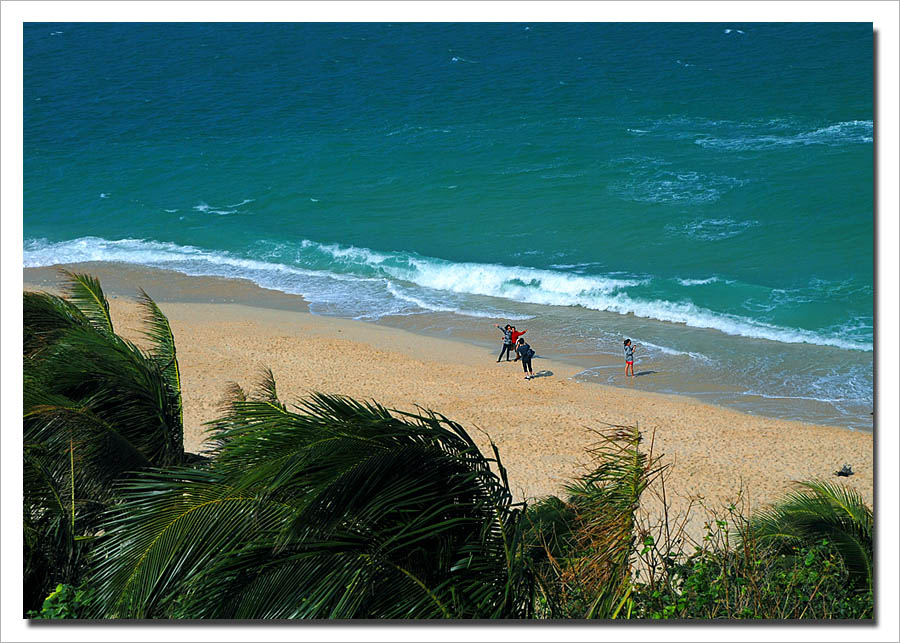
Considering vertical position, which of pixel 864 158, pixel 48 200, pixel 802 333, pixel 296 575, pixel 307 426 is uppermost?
pixel 864 158

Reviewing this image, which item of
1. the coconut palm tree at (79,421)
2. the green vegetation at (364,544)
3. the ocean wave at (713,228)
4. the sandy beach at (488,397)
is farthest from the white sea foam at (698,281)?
the green vegetation at (364,544)

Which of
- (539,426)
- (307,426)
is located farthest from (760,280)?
(307,426)

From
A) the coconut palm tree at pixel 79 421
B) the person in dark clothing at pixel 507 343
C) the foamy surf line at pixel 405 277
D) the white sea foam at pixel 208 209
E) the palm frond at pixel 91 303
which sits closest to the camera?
the coconut palm tree at pixel 79 421

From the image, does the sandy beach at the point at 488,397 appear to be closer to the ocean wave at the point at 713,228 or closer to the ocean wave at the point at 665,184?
the ocean wave at the point at 713,228

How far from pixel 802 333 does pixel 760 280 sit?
321cm

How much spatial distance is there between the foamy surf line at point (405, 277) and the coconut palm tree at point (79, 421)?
49.1ft

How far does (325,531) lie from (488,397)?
1264 cm

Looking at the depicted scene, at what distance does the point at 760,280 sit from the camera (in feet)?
76.4

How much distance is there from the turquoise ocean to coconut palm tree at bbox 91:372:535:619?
12.7m

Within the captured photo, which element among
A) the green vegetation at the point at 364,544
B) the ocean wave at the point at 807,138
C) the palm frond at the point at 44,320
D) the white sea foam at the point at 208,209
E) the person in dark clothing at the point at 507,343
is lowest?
the green vegetation at the point at 364,544

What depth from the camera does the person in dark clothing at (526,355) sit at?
61.4 feet

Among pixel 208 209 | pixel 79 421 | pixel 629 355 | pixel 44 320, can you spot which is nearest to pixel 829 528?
pixel 79 421

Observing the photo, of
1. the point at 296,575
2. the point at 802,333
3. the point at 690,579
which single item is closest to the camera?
the point at 296,575

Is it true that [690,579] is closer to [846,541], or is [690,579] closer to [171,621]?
[846,541]
